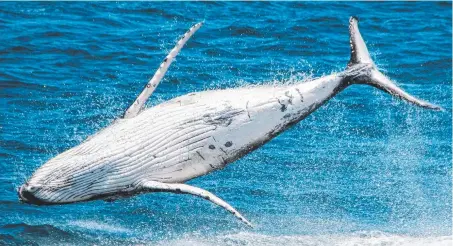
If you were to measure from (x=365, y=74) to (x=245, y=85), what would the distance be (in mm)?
2124

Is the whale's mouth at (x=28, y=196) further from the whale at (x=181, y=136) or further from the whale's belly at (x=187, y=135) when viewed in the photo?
the whale's belly at (x=187, y=135)

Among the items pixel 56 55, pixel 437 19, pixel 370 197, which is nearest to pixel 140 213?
pixel 370 197

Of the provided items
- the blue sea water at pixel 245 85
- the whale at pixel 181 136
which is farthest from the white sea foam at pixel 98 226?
the whale at pixel 181 136

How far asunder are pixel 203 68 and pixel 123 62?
2397 millimetres

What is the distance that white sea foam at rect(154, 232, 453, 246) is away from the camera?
1812 centimetres

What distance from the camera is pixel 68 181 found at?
13.7m

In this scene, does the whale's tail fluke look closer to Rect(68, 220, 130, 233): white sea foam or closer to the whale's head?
the whale's head

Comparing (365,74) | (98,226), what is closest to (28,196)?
(365,74)

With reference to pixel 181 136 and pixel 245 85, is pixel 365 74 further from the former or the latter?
pixel 181 136

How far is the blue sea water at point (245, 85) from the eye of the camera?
752 inches

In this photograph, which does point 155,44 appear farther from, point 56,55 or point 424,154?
point 424,154

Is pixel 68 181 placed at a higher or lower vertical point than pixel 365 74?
lower

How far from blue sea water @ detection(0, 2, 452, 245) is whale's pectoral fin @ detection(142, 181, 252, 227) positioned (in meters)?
2.47

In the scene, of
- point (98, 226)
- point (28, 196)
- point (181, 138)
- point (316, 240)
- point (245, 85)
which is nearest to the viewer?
point (28, 196)
